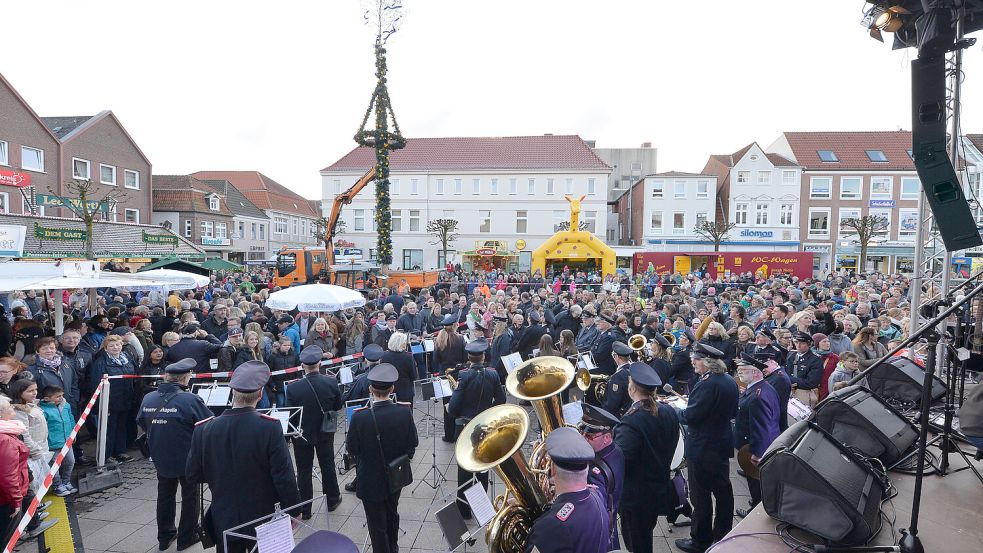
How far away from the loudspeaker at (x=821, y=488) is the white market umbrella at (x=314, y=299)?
822 cm

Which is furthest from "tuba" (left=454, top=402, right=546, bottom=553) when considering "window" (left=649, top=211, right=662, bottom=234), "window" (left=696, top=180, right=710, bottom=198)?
"window" (left=696, top=180, right=710, bottom=198)

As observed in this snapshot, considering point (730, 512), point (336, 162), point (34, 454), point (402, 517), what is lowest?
point (402, 517)

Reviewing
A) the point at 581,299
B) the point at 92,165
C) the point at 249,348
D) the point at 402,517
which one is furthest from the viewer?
the point at 92,165

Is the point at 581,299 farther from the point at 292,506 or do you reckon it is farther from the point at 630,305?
the point at 292,506

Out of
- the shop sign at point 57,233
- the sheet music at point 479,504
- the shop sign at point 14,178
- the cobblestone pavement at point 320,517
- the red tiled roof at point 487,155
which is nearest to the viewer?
the sheet music at point 479,504

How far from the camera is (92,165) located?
32.7 meters

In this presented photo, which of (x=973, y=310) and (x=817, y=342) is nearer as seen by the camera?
(x=973, y=310)

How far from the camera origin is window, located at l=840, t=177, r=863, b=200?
3750cm

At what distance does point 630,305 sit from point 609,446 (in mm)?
9407

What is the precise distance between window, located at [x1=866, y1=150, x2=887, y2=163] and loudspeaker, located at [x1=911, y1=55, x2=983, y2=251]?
135 feet

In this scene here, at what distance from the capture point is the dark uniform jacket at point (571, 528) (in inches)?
106

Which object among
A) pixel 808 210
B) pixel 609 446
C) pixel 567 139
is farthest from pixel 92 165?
pixel 808 210

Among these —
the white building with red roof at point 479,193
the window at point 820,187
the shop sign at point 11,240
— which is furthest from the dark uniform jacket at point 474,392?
the window at point 820,187

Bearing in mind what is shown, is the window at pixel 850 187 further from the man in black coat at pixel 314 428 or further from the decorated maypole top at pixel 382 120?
the man in black coat at pixel 314 428
